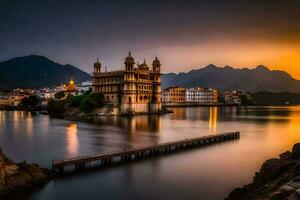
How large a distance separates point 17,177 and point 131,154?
14046 mm

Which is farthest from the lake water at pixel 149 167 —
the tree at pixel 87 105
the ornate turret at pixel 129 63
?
the ornate turret at pixel 129 63

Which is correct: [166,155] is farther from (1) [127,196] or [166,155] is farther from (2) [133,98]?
(2) [133,98]

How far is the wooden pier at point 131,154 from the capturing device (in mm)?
31266

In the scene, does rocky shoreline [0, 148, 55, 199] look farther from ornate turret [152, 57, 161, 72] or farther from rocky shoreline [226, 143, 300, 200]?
ornate turret [152, 57, 161, 72]

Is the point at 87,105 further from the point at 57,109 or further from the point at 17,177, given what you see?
the point at 17,177

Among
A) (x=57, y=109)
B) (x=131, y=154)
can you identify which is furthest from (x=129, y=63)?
(x=131, y=154)

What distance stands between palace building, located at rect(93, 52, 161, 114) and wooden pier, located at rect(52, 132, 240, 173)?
60068mm

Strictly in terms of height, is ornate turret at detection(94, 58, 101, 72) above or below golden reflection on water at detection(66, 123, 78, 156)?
above

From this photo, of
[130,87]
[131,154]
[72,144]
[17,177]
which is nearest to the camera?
[17,177]

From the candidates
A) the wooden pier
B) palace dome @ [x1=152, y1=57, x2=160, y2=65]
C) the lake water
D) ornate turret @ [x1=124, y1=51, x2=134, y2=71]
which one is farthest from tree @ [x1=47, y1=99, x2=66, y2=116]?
the wooden pier

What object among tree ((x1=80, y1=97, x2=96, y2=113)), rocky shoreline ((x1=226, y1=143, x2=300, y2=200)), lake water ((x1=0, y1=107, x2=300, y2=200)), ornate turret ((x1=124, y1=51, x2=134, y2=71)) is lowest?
lake water ((x1=0, y1=107, x2=300, y2=200))

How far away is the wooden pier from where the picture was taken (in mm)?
31266

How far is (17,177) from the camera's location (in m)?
26.1

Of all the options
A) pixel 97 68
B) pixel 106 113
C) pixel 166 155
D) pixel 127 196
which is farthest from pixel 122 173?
pixel 97 68
